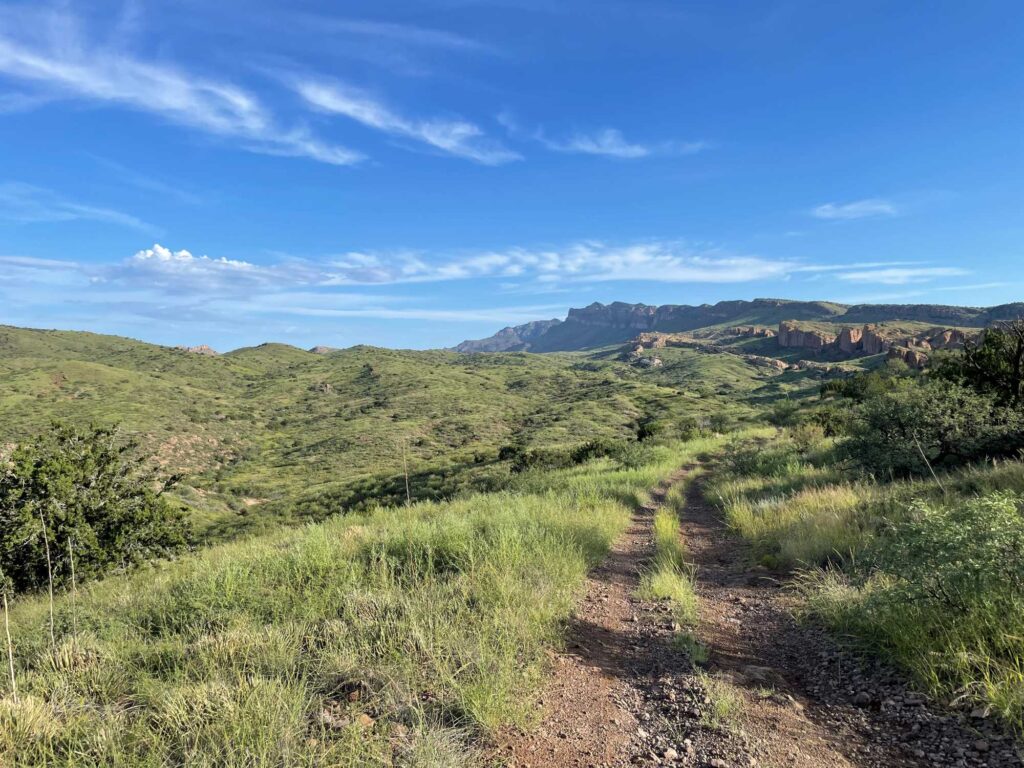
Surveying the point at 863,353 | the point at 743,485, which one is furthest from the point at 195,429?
the point at 863,353

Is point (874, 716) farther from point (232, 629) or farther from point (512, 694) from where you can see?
point (232, 629)

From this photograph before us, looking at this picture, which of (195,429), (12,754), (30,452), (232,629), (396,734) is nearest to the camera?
(12,754)

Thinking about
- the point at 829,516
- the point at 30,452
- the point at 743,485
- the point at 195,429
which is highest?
the point at 30,452

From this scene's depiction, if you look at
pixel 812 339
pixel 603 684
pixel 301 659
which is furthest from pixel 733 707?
pixel 812 339

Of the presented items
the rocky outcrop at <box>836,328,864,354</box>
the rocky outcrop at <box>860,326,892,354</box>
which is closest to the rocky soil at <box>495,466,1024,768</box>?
the rocky outcrop at <box>860,326,892,354</box>

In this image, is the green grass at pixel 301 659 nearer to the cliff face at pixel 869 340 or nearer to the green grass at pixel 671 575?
the green grass at pixel 671 575

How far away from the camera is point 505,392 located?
398 feet

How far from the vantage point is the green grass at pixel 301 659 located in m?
2.90

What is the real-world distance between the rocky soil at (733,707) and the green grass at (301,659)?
33 centimetres

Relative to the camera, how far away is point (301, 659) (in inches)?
151

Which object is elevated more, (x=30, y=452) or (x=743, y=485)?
(x=30, y=452)

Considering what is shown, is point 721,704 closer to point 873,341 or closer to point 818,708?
point 818,708

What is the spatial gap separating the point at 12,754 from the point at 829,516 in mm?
9690

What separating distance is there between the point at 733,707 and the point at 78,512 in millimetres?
13867
